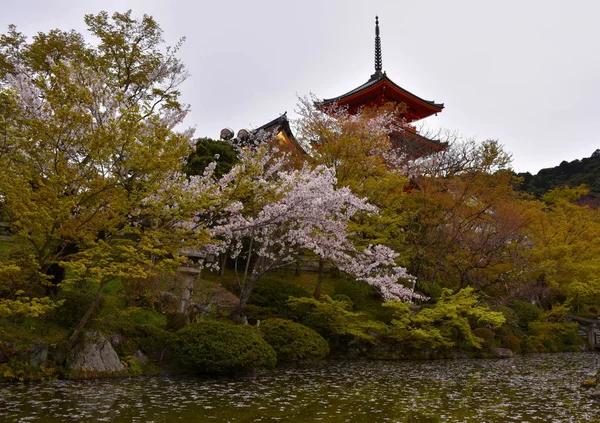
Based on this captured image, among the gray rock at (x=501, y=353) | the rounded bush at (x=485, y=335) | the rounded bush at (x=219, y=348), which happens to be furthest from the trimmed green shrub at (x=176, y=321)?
the gray rock at (x=501, y=353)

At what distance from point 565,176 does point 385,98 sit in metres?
44.5

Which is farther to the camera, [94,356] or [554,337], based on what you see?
[554,337]

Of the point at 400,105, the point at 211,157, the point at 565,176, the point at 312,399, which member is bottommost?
the point at 312,399

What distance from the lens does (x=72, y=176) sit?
11.1 meters

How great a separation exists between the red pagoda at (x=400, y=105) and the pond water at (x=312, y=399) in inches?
722

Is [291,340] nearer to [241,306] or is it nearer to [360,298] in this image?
[241,306]

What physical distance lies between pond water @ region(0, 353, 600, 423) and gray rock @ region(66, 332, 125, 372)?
643mm

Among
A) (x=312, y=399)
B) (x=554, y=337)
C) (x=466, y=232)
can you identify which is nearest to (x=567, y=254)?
(x=554, y=337)

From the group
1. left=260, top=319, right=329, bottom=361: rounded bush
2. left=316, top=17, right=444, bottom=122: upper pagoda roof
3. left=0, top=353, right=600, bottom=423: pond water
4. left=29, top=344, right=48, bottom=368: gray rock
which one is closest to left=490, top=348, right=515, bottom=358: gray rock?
left=0, top=353, right=600, bottom=423: pond water

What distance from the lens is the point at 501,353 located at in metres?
22.0

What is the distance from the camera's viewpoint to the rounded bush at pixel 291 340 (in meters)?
15.5

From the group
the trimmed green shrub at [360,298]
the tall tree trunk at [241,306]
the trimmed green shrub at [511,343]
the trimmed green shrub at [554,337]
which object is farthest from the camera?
the trimmed green shrub at [554,337]

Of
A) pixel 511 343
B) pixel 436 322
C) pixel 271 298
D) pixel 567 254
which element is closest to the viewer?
pixel 271 298

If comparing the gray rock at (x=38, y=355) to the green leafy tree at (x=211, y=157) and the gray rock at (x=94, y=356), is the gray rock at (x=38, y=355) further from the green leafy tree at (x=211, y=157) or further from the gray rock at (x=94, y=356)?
the green leafy tree at (x=211, y=157)
